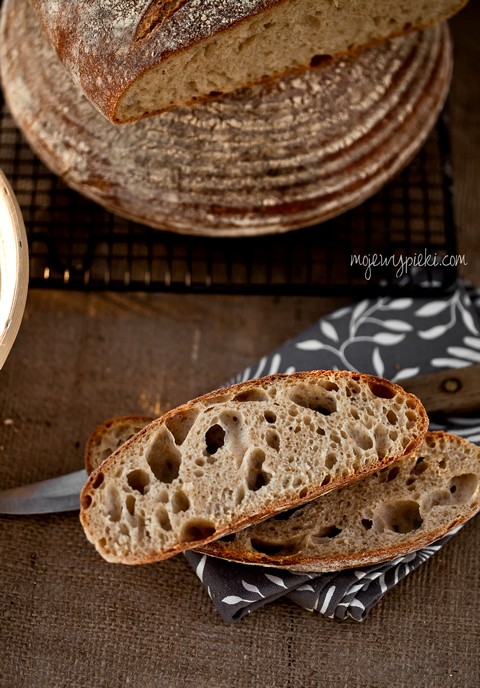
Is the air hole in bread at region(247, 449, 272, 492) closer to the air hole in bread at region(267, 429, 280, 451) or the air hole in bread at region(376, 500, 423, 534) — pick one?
the air hole in bread at region(267, 429, 280, 451)

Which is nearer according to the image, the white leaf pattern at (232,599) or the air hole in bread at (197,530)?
the air hole in bread at (197,530)

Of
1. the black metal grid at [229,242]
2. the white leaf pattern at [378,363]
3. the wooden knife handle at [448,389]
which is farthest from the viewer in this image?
the black metal grid at [229,242]

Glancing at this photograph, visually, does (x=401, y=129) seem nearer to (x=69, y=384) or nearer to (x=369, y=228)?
(x=369, y=228)

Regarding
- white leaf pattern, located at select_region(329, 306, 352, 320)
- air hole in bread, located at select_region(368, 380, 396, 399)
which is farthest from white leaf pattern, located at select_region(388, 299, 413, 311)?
air hole in bread, located at select_region(368, 380, 396, 399)

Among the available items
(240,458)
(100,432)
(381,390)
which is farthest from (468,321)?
(100,432)

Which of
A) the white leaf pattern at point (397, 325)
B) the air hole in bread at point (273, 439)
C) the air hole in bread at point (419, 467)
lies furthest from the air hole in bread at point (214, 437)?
the white leaf pattern at point (397, 325)

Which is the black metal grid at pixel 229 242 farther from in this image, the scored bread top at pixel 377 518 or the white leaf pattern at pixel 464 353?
the scored bread top at pixel 377 518

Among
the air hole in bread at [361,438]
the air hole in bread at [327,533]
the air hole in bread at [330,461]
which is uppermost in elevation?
the air hole in bread at [361,438]

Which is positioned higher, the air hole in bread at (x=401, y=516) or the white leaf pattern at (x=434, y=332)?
the white leaf pattern at (x=434, y=332)
